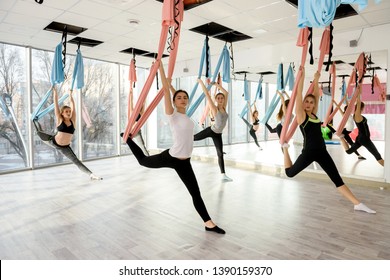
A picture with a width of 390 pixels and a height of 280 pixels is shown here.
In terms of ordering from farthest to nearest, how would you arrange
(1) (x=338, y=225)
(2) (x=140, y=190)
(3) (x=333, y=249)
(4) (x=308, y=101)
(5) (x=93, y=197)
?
(2) (x=140, y=190) < (5) (x=93, y=197) < (4) (x=308, y=101) < (1) (x=338, y=225) < (3) (x=333, y=249)

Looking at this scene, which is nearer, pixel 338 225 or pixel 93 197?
pixel 338 225

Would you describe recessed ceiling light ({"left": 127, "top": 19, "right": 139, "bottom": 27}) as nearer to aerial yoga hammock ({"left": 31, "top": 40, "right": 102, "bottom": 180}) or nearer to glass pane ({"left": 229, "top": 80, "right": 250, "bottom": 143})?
aerial yoga hammock ({"left": 31, "top": 40, "right": 102, "bottom": 180})

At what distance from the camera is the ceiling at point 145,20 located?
3961mm

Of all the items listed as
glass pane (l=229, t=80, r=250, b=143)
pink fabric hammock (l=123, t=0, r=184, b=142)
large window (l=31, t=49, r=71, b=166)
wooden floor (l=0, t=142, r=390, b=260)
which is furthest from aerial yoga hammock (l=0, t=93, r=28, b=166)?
glass pane (l=229, t=80, r=250, b=143)

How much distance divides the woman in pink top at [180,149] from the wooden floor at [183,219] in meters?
0.41

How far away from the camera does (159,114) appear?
894 cm

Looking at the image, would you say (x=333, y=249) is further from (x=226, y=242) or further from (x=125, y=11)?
(x=125, y=11)

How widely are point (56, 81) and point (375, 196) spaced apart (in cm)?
543

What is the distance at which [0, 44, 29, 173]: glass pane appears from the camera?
6020 mm

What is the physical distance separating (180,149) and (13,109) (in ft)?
17.5

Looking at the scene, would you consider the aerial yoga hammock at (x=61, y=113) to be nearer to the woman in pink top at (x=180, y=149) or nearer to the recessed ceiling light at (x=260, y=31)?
the woman in pink top at (x=180, y=149)

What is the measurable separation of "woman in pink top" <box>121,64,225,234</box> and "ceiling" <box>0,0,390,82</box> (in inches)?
75.4
